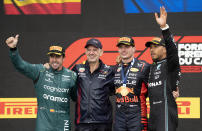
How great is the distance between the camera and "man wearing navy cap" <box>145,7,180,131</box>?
2600mm

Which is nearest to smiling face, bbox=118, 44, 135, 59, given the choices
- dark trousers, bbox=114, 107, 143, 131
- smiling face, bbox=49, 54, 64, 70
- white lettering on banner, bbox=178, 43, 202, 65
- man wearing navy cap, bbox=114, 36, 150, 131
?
man wearing navy cap, bbox=114, 36, 150, 131

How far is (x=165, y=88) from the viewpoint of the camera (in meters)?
2.74

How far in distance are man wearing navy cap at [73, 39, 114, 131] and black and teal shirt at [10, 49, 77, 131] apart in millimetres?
130

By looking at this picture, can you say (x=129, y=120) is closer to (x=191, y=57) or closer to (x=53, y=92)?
(x=53, y=92)

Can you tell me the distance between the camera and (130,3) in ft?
13.4

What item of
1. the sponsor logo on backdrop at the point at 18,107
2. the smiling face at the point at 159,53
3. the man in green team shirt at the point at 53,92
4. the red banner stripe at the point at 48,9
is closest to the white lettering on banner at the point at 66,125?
the man in green team shirt at the point at 53,92

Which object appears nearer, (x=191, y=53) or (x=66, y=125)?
(x=66, y=125)

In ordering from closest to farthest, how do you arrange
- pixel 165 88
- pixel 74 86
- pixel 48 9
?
pixel 165 88
pixel 74 86
pixel 48 9

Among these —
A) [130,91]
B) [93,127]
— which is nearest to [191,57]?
[130,91]

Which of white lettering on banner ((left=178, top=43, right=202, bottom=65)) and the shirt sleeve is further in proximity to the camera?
white lettering on banner ((left=178, top=43, right=202, bottom=65))

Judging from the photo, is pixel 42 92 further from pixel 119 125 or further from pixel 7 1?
pixel 7 1

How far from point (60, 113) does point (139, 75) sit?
2.97 feet

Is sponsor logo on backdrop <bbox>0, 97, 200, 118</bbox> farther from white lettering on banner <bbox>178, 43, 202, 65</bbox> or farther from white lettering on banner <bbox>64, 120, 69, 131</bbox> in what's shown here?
white lettering on banner <bbox>178, 43, 202, 65</bbox>

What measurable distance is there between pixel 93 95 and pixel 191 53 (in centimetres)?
173
